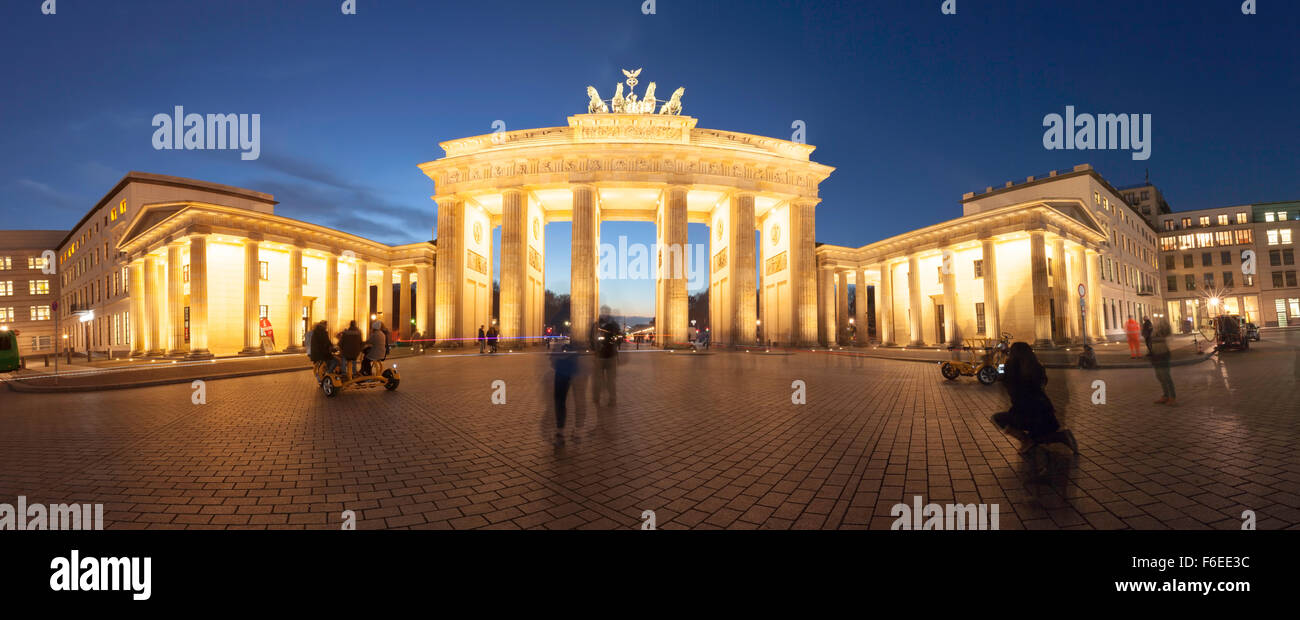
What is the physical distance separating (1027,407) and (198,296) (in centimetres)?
4092

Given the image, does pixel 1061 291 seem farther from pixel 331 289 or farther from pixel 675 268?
pixel 331 289

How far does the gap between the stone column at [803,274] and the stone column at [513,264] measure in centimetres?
2117

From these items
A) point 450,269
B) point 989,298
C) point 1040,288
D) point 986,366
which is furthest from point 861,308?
point 450,269

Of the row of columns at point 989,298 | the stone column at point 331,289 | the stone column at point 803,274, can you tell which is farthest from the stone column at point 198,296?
the row of columns at point 989,298

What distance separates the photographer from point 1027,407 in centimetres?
456

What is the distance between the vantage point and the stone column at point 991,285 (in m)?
30.0

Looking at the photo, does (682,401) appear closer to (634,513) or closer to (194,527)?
(634,513)

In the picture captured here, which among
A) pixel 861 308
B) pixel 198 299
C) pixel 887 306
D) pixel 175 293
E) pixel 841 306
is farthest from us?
pixel 841 306

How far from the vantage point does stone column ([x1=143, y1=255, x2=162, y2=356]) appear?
32938 mm

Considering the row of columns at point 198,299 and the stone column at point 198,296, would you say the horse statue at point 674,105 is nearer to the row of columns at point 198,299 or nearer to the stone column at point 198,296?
the row of columns at point 198,299

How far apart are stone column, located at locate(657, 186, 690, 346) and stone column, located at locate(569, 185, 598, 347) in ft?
17.8

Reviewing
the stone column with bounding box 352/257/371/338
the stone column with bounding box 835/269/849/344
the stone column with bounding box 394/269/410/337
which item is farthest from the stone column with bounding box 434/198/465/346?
the stone column with bounding box 835/269/849/344
